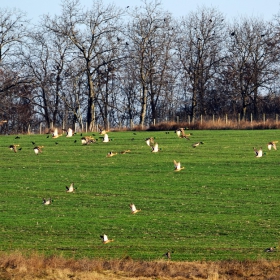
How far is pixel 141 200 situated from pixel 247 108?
182 ft

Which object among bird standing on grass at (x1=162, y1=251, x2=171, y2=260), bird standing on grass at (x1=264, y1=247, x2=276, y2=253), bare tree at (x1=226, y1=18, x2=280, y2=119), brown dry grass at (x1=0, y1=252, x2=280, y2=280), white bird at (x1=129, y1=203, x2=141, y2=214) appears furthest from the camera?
bare tree at (x1=226, y1=18, x2=280, y2=119)

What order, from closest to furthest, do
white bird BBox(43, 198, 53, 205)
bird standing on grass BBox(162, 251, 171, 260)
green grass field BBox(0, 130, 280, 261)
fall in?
1. bird standing on grass BBox(162, 251, 171, 260)
2. green grass field BBox(0, 130, 280, 261)
3. white bird BBox(43, 198, 53, 205)

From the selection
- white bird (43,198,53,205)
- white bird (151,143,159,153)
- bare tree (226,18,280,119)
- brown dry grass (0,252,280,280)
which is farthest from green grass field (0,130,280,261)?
bare tree (226,18,280,119)

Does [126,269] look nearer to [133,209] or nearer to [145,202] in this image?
[133,209]

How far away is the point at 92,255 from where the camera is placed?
15789 millimetres

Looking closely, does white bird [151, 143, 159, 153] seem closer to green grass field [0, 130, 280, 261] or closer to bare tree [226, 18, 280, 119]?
green grass field [0, 130, 280, 261]

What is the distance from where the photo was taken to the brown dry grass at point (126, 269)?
13.1 m

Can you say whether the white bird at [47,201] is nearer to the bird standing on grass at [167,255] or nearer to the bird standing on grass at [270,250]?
the bird standing on grass at [167,255]

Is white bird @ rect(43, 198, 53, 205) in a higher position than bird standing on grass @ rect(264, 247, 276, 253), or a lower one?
higher

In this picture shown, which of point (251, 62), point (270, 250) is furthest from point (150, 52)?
point (270, 250)

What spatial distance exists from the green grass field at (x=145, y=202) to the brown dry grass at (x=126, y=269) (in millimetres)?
1060

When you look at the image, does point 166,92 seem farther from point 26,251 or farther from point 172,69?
point 26,251

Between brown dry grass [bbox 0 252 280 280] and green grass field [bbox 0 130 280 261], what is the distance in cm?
106

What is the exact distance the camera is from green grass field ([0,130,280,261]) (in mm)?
16828
